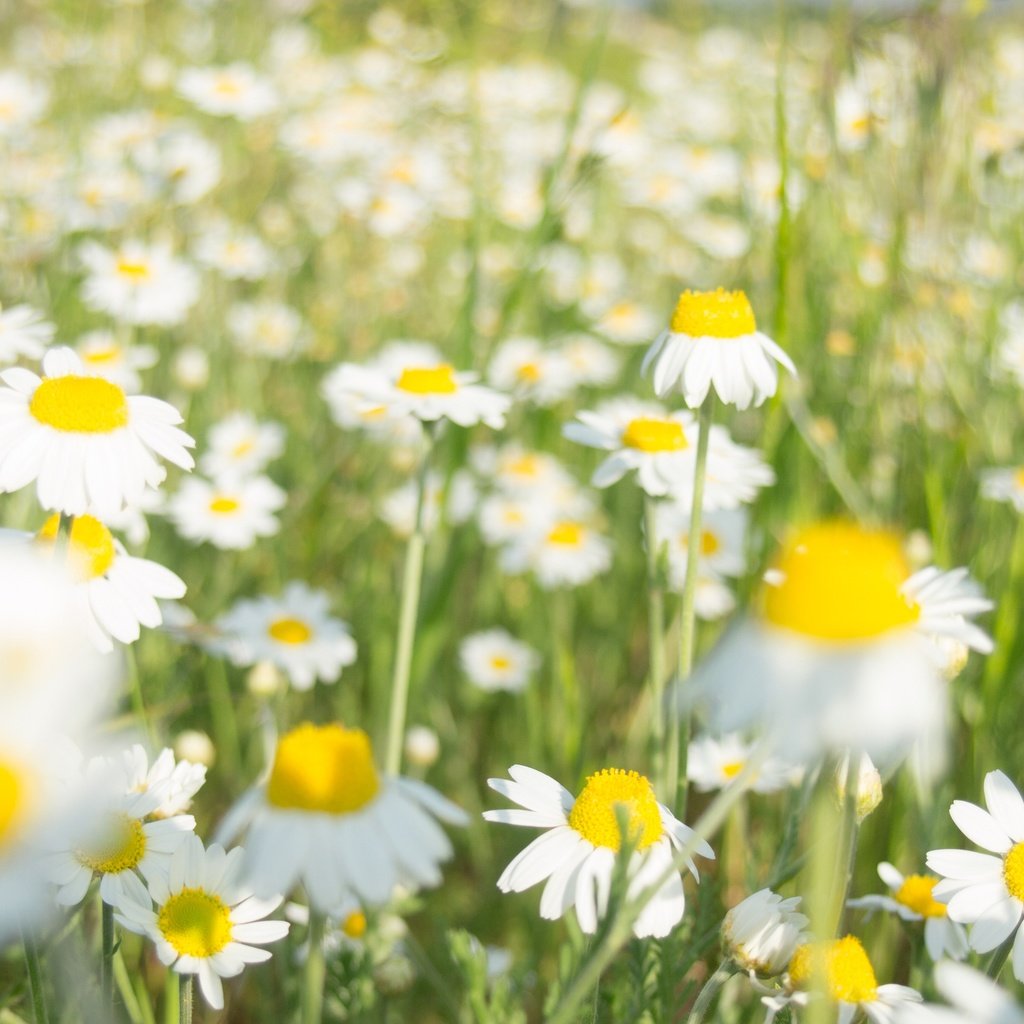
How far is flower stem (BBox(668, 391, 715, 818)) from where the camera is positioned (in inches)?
40.1

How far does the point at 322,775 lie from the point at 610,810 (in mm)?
255

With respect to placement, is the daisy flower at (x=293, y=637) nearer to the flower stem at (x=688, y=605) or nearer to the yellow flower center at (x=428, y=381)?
the yellow flower center at (x=428, y=381)

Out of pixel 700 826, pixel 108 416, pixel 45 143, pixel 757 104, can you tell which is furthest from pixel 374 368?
pixel 757 104

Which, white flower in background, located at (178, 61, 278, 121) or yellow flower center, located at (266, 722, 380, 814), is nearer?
yellow flower center, located at (266, 722, 380, 814)

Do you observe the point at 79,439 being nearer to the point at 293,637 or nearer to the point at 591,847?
the point at 591,847

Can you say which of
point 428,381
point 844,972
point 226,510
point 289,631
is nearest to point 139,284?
point 226,510

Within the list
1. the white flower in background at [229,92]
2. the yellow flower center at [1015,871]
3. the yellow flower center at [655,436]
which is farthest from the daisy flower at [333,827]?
the white flower in background at [229,92]

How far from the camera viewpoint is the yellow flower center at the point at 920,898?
1.08 metres

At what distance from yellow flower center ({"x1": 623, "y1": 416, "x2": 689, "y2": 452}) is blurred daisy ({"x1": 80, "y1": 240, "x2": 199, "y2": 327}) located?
1303 millimetres

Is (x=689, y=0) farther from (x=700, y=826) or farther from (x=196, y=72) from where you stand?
(x=700, y=826)

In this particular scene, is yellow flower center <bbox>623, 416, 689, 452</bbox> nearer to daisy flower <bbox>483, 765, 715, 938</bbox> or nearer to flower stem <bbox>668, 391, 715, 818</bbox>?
flower stem <bbox>668, 391, 715, 818</bbox>

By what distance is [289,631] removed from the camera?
1692mm

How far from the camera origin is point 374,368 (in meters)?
1.53

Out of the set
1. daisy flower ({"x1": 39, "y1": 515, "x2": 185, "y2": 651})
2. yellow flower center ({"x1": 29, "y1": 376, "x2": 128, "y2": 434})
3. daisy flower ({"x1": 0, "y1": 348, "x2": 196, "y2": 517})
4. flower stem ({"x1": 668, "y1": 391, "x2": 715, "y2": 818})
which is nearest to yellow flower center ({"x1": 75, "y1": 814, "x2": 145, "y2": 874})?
daisy flower ({"x1": 39, "y1": 515, "x2": 185, "y2": 651})
